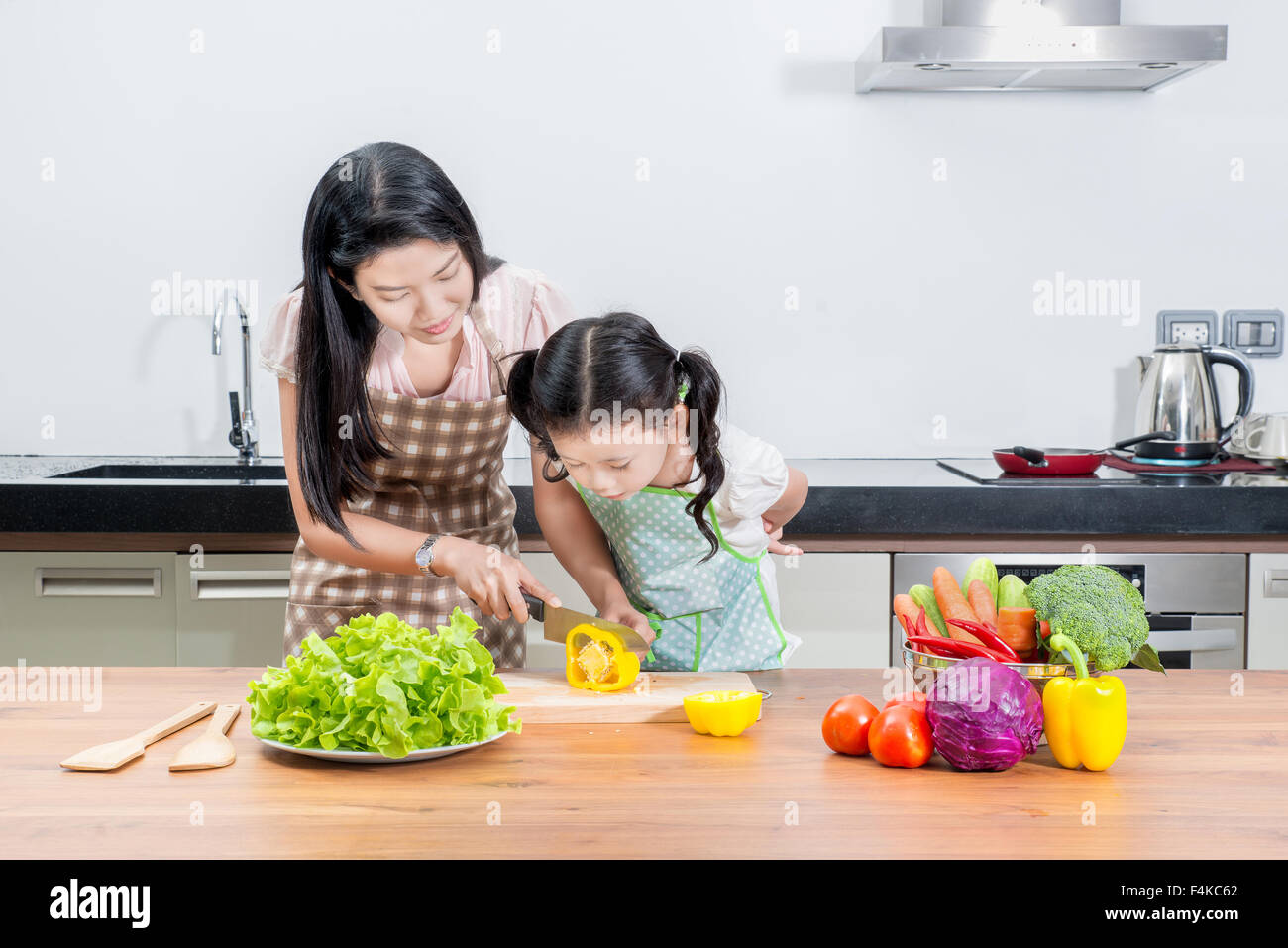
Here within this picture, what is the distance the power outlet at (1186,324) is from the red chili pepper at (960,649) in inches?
71.3

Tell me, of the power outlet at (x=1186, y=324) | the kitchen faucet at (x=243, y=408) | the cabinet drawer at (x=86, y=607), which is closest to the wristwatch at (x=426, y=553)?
the cabinet drawer at (x=86, y=607)

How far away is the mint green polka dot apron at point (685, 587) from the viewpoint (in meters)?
1.56

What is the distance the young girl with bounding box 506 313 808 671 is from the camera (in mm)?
1334

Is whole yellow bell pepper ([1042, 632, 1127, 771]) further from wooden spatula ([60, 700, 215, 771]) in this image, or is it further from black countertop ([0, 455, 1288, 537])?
black countertop ([0, 455, 1288, 537])

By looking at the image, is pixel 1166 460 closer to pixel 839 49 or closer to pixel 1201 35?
pixel 1201 35

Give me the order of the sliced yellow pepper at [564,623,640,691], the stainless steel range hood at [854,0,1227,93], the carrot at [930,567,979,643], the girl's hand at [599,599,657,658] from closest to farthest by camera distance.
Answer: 1. the carrot at [930,567,979,643]
2. the sliced yellow pepper at [564,623,640,691]
3. the girl's hand at [599,599,657,658]
4. the stainless steel range hood at [854,0,1227,93]

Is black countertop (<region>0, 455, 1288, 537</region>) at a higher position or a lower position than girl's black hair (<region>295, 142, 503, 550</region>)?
lower

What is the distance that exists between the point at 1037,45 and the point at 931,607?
149 centimetres

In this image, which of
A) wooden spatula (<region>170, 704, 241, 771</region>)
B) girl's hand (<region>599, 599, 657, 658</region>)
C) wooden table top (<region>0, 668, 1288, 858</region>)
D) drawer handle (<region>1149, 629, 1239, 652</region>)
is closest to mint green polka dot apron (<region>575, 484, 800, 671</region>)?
girl's hand (<region>599, 599, 657, 658</region>)

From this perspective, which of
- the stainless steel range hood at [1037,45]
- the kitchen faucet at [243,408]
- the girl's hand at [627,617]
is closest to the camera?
the girl's hand at [627,617]

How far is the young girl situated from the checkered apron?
11 cm

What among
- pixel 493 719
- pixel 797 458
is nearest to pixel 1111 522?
pixel 797 458

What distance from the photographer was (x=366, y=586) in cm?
168

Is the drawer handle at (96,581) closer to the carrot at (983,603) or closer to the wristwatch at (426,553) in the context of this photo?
the wristwatch at (426,553)
